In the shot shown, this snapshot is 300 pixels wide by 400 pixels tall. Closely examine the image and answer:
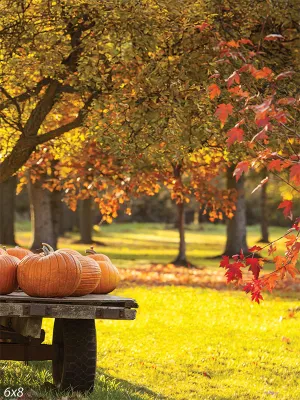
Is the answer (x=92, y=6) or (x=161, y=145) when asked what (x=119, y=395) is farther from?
(x=92, y=6)

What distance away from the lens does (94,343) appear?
776 cm

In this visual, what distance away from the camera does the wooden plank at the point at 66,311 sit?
7109 mm

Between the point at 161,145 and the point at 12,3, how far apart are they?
2826mm

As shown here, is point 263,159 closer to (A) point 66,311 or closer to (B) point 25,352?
(A) point 66,311

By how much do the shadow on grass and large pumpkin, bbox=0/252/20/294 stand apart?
1.00 meters

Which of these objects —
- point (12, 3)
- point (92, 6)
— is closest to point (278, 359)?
point (92, 6)

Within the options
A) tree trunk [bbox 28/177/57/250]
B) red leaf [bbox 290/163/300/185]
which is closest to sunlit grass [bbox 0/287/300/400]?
red leaf [bbox 290/163/300/185]

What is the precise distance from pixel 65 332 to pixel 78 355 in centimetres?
25

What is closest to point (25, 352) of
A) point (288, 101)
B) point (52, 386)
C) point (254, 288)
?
point (52, 386)

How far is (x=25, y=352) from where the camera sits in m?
7.84

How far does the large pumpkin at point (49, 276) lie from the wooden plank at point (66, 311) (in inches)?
16.3

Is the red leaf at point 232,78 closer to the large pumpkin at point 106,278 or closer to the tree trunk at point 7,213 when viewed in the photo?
the large pumpkin at point 106,278

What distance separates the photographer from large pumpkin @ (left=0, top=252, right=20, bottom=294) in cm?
775

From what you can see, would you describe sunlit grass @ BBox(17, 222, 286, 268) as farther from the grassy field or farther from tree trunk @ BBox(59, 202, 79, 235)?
the grassy field
